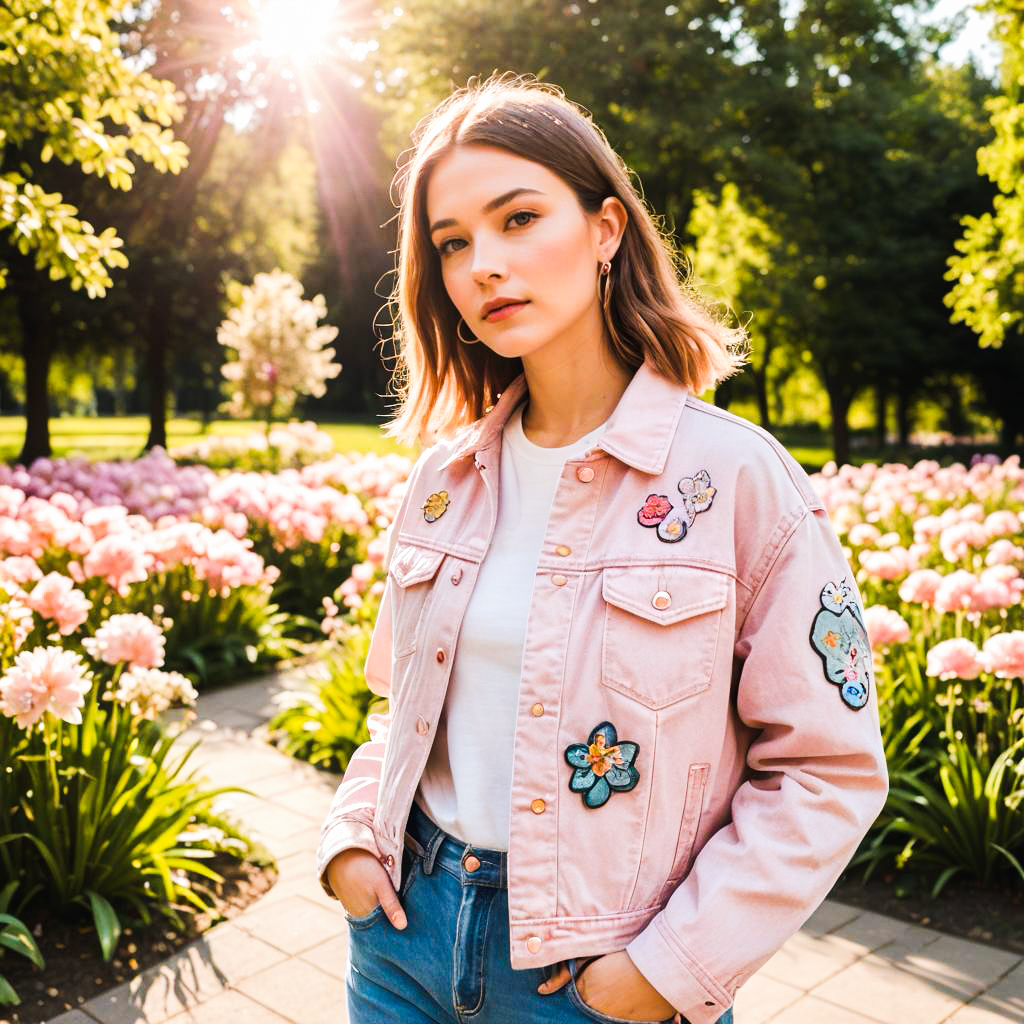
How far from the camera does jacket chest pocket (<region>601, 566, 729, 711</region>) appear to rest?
1.41 meters

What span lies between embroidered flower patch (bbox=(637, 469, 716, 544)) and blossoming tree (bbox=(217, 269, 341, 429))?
23103 millimetres

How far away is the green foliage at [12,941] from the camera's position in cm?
305

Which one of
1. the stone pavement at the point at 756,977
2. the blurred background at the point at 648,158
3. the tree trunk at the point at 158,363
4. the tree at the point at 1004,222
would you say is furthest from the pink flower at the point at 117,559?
the tree trunk at the point at 158,363

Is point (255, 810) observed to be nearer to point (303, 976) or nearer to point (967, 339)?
point (303, 976)

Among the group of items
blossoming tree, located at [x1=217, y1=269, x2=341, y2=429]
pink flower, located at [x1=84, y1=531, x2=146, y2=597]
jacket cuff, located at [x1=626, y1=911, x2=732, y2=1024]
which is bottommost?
blossoming tree, located at [x1=217, y1=269, x2=341, y2=429]

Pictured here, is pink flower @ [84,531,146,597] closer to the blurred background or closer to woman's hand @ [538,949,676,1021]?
woman's hand @ [538,949,676,1021]

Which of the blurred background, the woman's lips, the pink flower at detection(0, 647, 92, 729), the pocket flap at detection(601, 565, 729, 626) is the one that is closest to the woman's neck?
the woman's lips

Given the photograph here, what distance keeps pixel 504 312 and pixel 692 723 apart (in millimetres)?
705

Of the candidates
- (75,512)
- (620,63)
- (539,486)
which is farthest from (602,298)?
(620,63)

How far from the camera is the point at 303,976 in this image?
3.31 m

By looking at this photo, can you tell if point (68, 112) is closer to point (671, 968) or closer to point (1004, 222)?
point (671, 968)

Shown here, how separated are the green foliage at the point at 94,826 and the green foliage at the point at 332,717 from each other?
53.6 inches

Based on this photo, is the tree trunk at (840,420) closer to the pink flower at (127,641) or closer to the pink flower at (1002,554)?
the pink flower at (1002,554)

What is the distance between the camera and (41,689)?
123 inches
